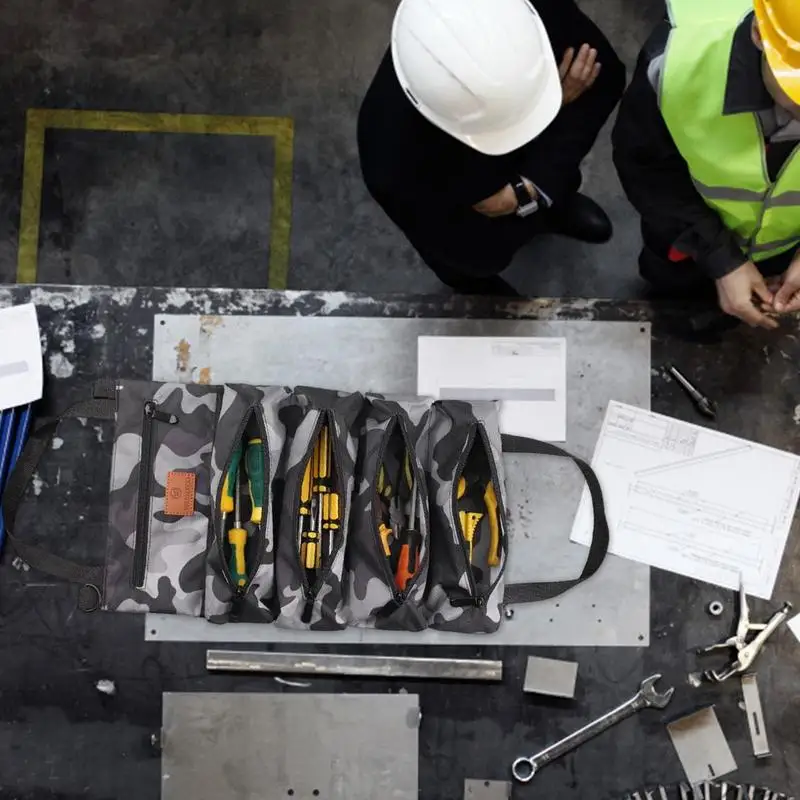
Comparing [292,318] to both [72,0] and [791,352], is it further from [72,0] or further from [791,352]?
[72,0]

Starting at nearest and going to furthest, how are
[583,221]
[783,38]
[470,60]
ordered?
1. [783,38]
2. [470,60]
3. [583,221]

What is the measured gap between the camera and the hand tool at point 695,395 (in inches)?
45.6

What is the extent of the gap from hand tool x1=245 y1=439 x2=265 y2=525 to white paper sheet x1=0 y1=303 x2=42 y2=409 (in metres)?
0.32

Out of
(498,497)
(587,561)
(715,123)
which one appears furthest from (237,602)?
(715,123)

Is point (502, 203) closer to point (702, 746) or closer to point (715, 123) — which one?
point (715, 123)

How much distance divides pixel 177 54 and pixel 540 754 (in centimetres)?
135

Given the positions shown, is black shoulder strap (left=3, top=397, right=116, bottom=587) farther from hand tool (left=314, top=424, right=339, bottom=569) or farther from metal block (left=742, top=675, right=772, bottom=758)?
metal block (left=742, top=675, right=772, bottom=758)

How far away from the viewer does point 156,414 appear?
112 centimetres

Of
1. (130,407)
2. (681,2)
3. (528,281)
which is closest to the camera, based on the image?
(681,2)

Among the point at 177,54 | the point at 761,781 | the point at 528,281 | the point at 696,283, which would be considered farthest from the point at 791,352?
the point at 177,54

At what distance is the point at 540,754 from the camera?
3.77 feet

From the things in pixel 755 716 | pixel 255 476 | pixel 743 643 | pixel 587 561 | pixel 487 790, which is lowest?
pixel 487 790

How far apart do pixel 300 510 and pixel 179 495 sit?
0.17 meters

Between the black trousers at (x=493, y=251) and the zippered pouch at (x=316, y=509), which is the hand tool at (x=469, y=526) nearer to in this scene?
the zippered pouch at (x=316, y=509)
